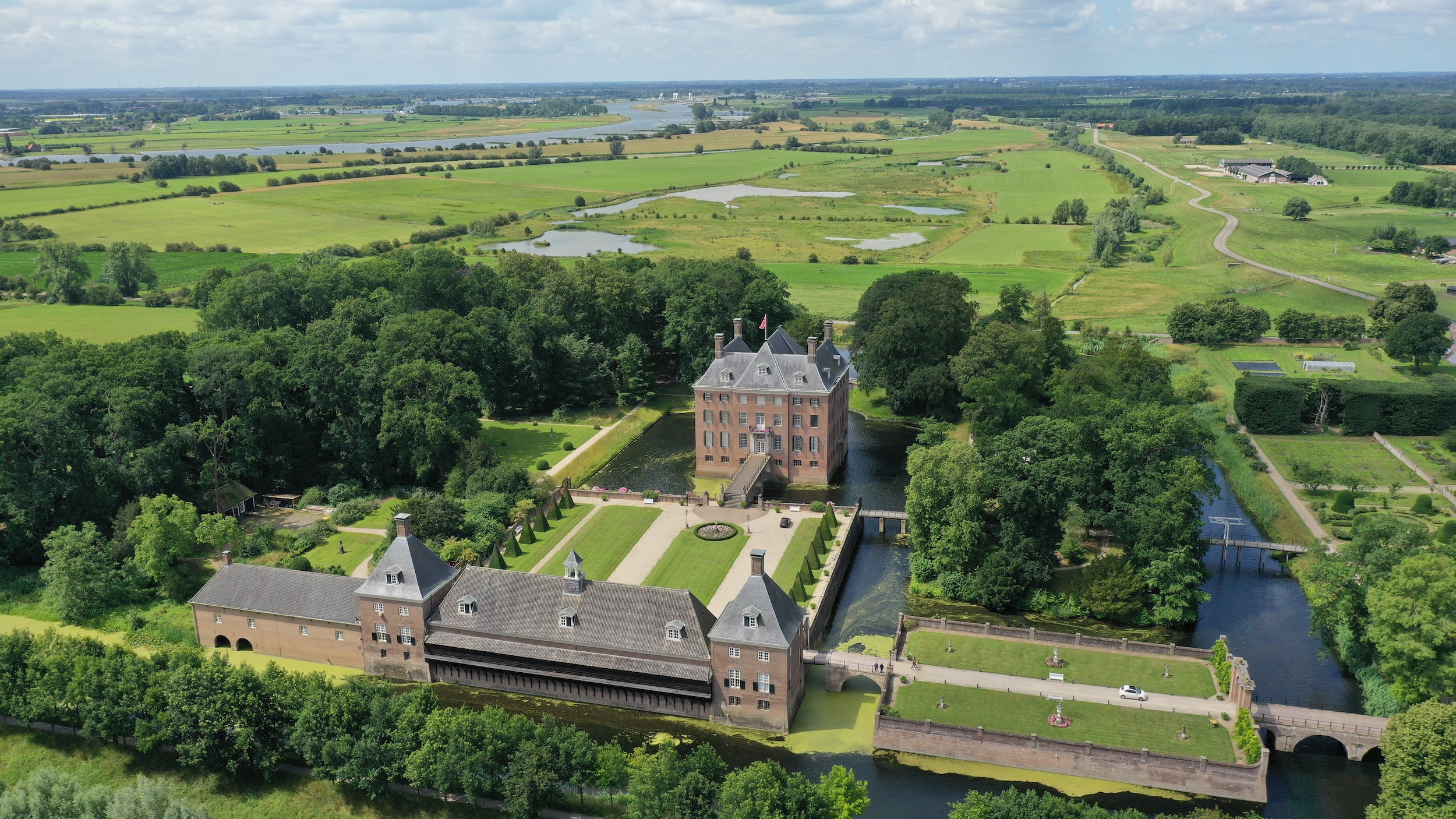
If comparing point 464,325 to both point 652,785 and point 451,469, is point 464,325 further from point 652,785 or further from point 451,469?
point 652,785

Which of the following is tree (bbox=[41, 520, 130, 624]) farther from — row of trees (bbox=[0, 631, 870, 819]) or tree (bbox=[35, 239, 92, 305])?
tree (bbox=[35, 239, 92, 305])

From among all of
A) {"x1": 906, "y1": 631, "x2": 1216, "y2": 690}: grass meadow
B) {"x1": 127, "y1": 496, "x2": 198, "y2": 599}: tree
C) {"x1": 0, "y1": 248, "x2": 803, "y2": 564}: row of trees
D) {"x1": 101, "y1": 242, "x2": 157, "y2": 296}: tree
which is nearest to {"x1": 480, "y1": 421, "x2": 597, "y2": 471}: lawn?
{"x1": 0, "y1": 248, "x2": 803, "y2": 564}: row of trees

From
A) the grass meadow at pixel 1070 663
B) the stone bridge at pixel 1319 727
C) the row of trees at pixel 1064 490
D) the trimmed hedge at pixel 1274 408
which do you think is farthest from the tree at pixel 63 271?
the stone bridge at pixel 1319 727

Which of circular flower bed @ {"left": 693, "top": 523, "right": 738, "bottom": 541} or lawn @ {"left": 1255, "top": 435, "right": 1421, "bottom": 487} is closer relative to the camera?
circular flower bed @ {"left": 693, "top": 523, "right": 738, "bottom": 541}

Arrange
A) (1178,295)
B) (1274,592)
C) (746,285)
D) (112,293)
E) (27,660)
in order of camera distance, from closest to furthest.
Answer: (27,660) → (1274,592) → (746,285) → (112,293) → (1178,295)

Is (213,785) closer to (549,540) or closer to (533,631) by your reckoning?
(533,631)

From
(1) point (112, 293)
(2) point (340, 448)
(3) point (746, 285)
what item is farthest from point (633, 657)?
(1) point (112, 293)
